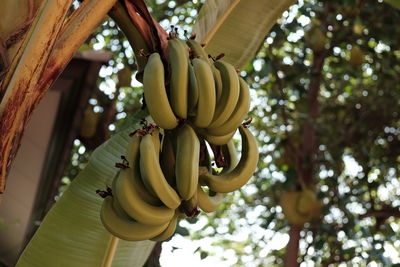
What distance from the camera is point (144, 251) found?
1531 mm

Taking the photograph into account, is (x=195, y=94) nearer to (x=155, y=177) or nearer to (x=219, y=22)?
(x=155, y=177)

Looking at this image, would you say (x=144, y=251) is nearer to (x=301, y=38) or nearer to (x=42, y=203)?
(x=42, y=203)

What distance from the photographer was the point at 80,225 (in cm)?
141

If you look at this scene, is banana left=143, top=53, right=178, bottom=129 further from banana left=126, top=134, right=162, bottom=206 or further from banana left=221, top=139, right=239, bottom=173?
banana left=221, top=139, right=239, bottom=173

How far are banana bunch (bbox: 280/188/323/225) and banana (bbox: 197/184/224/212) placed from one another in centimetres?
222

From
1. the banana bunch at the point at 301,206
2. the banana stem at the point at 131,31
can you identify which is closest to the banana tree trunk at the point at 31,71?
the banana stem at the point at 131,31

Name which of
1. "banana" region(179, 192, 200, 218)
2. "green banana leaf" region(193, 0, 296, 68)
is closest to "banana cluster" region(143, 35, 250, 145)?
"banana" region(179, 192, 200, 218)

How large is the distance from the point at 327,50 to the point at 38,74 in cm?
289

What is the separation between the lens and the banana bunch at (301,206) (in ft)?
10.9

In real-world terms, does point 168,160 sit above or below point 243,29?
above

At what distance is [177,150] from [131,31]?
244 mm

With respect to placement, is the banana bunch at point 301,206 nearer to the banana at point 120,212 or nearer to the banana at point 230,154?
the banana at point 230,154

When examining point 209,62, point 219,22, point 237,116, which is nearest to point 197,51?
point 209,62

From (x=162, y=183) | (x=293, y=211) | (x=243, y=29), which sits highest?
(x=162, y=183)
